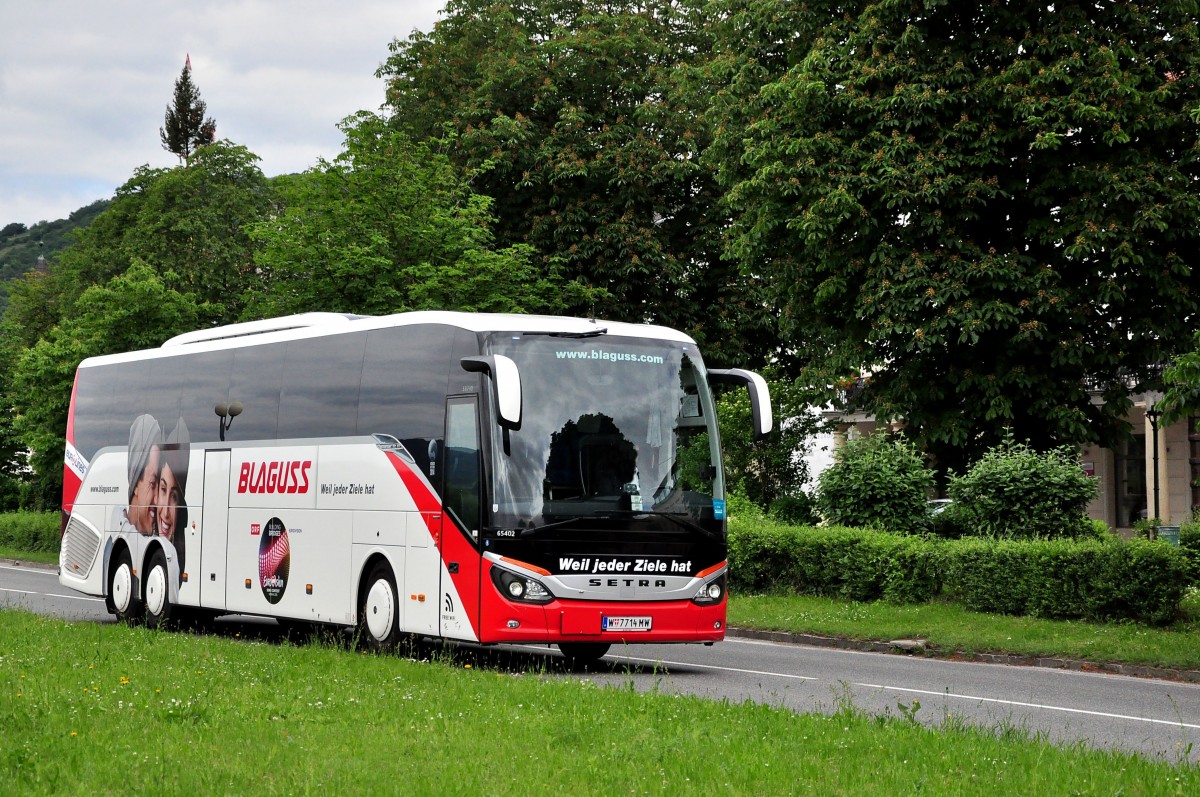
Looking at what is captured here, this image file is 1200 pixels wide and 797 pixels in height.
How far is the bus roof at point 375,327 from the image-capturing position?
15.3 metres

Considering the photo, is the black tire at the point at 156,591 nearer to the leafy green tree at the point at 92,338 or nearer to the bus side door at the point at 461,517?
the bus side door at the point at 461,517

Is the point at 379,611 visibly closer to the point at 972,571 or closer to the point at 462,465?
the point at 462,465

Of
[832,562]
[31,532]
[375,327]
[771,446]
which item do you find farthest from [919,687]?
[31,532]

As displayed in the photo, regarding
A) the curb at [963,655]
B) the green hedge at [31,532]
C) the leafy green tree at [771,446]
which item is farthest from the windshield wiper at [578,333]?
the green hedge at [31,532]

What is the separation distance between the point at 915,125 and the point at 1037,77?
214cm

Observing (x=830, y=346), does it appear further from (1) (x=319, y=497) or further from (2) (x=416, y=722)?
(2) (x=416, y=722)

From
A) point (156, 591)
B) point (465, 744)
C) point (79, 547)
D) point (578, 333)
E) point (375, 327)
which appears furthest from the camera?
point (79, 547)

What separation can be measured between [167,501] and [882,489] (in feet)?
37.5

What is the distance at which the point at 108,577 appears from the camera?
22.1 m

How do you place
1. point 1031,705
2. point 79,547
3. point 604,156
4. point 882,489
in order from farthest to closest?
point 604,156, point 882,489, point 79,547, point 1031,705

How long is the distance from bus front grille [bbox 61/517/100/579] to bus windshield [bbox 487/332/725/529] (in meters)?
10.3

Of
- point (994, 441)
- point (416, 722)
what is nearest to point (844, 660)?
point (416, 722)

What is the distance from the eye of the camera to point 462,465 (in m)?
14.9

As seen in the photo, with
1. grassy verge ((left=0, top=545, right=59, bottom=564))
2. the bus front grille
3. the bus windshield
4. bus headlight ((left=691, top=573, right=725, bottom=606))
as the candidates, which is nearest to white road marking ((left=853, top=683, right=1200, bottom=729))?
bus headlight ((left=691, top=573, right=725, bottom=606))
